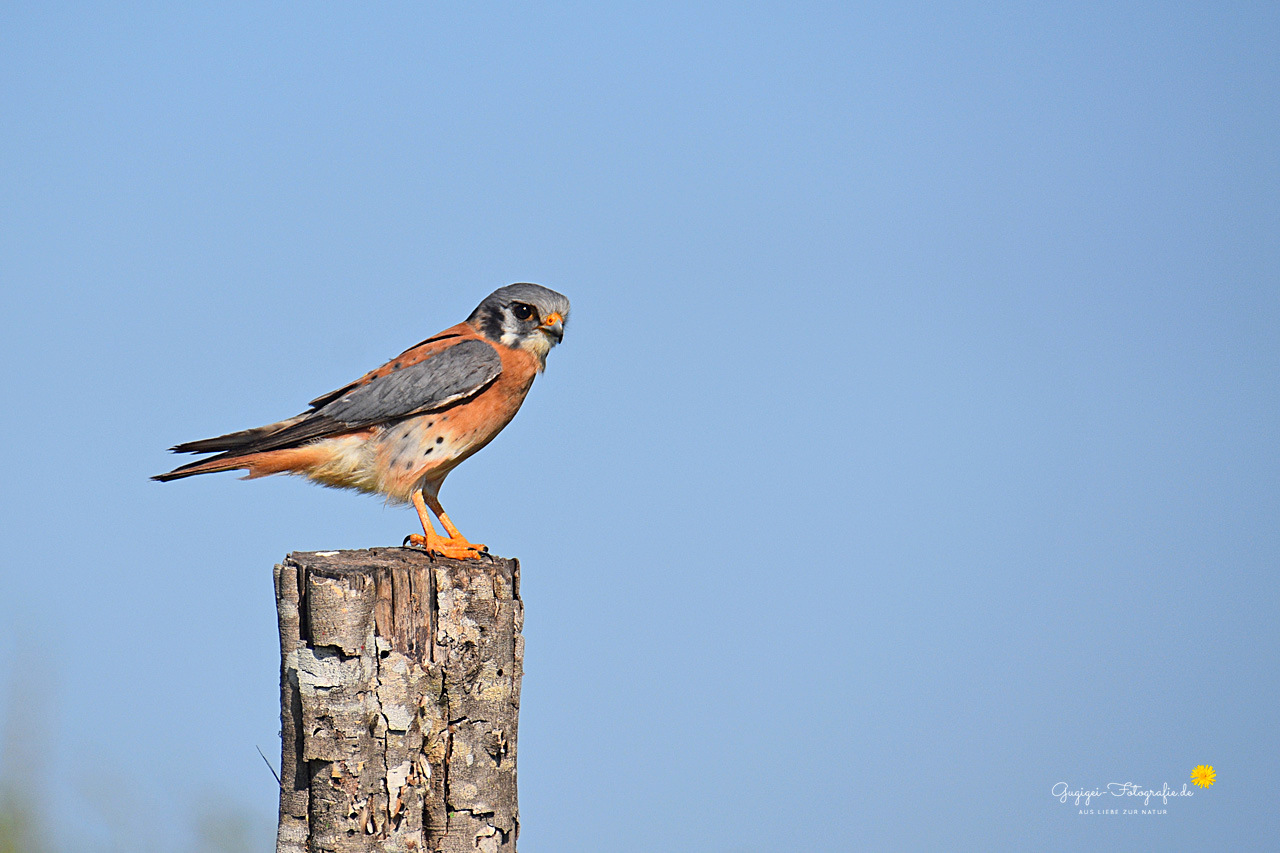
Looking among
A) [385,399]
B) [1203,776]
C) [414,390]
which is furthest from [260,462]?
[1203,776]

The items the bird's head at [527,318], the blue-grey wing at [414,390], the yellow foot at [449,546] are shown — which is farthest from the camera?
the bird's head at [527,318]

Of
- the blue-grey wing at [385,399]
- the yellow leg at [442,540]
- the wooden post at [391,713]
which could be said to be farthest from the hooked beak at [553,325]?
the wooden post at [391,713]

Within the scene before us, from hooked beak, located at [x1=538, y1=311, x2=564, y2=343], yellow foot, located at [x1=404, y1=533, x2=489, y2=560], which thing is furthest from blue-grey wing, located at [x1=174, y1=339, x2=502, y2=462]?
yellow foot, located at [x1=404, y1=533, x2=489, y2=560]

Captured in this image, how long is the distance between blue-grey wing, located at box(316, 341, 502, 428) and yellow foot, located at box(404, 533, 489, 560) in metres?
0.62

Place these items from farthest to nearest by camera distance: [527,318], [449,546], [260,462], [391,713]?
1. [527,318]
2. [260,462]
3. [449,546]
4. [391,713]

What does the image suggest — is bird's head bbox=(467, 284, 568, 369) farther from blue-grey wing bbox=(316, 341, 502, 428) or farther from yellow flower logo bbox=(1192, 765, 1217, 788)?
yellow flower logo bbox=(1192, 765, 1217, 788)

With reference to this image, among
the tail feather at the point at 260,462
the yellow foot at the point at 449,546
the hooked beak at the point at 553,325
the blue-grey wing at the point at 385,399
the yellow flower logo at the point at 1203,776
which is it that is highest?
the hooked beak at the point at 553,325

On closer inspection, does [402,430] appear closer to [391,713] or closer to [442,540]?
[442,540]

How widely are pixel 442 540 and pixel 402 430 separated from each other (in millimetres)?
594

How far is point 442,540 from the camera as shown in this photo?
5.20m

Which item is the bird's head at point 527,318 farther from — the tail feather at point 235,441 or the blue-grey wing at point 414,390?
the tail feather at point 235,441

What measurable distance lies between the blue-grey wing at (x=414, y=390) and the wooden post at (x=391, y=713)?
1715 mm

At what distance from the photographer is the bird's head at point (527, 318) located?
5.75m

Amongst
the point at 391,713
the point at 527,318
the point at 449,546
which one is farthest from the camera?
the point at 527,318
